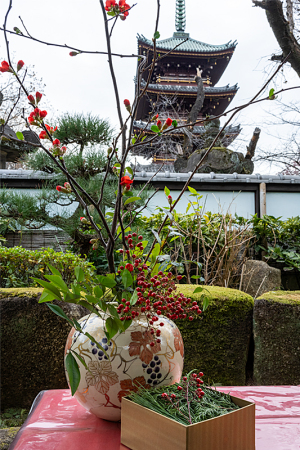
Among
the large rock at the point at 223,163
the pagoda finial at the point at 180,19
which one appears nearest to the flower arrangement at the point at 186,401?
the large rock at the point at 223,163

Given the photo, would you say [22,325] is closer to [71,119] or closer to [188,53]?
[71,119]

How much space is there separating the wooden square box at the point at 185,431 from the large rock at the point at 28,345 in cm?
120

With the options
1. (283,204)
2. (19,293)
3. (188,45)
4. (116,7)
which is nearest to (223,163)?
(283,204)

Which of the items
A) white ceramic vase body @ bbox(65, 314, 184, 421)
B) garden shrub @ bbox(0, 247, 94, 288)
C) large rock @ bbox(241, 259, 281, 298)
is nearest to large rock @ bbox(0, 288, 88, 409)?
garden shrub @ bbox(0, 247, 94, 288)

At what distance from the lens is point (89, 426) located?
624 mm

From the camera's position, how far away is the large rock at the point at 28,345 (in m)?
1.66

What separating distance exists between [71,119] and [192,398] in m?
2.76

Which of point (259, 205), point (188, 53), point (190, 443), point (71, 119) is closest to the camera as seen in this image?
point (190, 443)

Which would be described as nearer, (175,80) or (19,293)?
(19,293)

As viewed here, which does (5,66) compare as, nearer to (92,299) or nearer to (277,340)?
(92,299)

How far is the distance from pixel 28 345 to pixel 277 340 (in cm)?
→ 130

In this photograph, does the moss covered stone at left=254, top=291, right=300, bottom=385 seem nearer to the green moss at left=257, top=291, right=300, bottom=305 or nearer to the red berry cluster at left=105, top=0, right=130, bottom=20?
the green moss at left=257, top=291, right=300, bottom=305

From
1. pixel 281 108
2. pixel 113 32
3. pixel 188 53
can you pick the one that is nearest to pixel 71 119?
pixel 113 32

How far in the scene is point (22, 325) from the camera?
5.47ft
